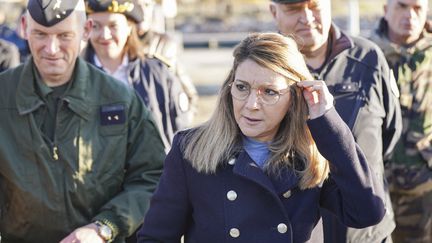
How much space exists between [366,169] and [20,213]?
5.79 ft

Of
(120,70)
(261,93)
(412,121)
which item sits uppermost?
(261,93)

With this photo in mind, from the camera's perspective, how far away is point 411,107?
6.59m

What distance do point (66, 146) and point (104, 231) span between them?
1.49 ft

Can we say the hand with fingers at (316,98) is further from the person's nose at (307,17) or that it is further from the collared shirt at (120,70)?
the collared shirt at (120,70)

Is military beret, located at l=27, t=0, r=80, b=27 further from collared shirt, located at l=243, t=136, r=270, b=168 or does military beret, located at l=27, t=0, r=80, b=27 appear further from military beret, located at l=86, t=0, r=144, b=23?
military beret, located at l=86, t=0, r=144, b=23

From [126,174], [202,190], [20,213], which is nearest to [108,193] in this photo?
[126,174]

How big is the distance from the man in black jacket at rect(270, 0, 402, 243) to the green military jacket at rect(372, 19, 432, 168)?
3.66 ft

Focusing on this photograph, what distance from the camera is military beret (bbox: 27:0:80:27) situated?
4547 millimetres

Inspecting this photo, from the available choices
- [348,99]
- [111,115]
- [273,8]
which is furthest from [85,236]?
[273,8]

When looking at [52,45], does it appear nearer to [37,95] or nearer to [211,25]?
[37,95]

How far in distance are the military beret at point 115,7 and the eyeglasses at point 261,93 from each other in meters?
2.39

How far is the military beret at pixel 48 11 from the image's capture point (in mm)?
4547

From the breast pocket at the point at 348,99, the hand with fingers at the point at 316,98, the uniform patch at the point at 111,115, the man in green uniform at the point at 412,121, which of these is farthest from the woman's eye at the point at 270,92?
the man in green uniform at the point at 412,121

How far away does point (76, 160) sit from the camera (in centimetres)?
456
